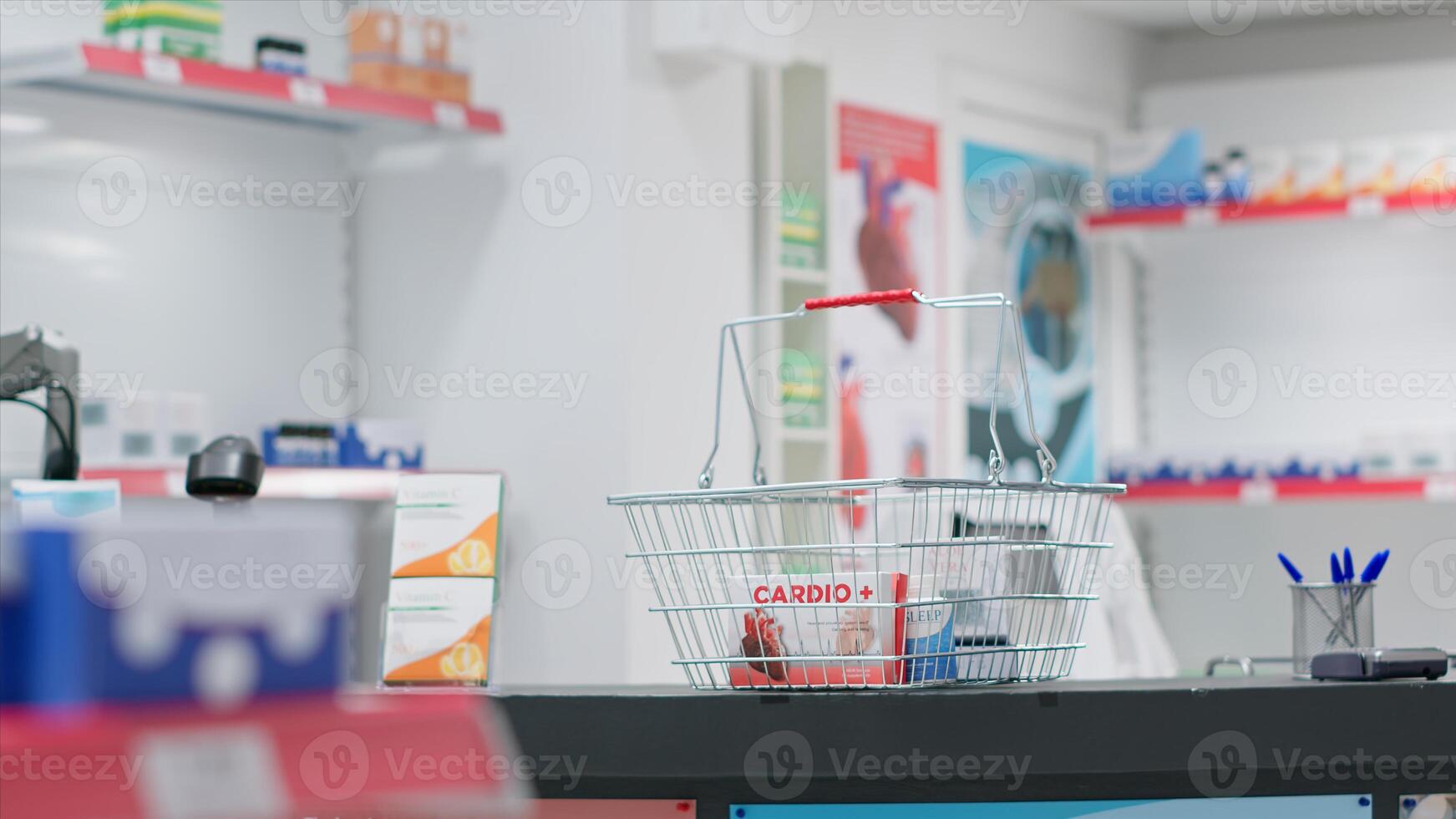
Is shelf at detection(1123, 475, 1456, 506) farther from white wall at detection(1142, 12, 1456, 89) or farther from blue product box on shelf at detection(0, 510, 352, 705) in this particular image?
blue product box on shelf at detection(0, 510, 352, 705)

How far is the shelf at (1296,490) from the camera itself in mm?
4938

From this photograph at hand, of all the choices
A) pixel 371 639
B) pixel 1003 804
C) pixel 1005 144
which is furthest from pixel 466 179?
pixel 1003 804

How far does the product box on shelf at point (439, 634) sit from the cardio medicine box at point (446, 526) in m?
0.02

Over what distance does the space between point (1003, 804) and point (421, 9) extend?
9.10 ft

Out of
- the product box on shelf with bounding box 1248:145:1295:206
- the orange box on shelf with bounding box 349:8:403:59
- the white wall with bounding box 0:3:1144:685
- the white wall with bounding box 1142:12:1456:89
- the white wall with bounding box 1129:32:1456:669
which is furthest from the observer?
the white wall with bounding box 1142:12:1456:89

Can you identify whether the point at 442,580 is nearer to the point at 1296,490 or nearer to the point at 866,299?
Answer: the point at 866,299

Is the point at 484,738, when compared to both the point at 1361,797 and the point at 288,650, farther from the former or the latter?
the point at 1361,797

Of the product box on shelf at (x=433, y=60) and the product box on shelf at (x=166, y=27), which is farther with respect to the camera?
the product box on shelf at (x=433, y=60)

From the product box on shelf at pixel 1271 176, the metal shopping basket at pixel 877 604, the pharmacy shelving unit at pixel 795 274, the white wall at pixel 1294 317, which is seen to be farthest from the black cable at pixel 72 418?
the product box on shelf at pixel 1271 176

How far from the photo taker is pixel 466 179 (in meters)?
A: 3.88

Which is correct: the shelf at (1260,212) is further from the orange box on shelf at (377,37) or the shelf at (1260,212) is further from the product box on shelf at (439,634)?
the product box on shelf at (439,634)

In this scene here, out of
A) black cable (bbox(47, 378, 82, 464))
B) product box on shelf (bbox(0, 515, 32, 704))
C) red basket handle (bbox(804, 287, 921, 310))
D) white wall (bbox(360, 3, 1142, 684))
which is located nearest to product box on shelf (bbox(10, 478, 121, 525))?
black cable (bbox(47, 378, 82, 464))

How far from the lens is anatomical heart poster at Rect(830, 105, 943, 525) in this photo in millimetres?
4496

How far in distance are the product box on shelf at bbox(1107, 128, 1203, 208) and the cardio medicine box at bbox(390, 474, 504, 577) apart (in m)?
3.93
